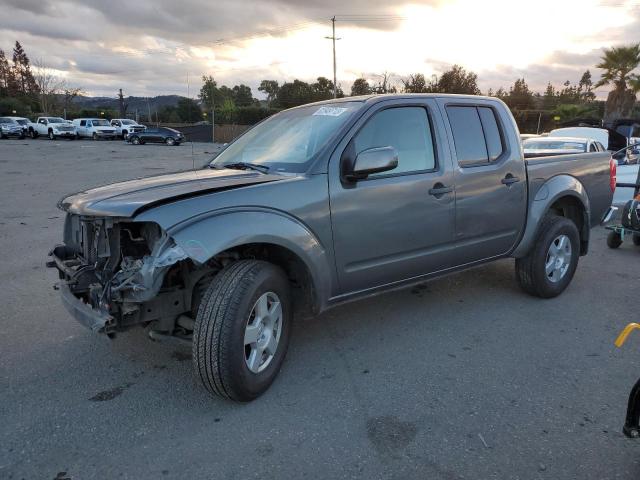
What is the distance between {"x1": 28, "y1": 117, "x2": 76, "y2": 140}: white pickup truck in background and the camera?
39281 millimetres

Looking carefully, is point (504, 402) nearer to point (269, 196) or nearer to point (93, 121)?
point (269, 196)

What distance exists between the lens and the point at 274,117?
4410mm

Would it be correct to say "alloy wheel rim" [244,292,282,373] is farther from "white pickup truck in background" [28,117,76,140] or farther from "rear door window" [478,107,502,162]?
"white pickup truck in background" [28,117,76,140]

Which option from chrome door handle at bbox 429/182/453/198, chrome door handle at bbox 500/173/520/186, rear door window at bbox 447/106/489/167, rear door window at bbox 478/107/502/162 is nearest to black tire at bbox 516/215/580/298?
chrome door handle at bbox 500/173/520/186

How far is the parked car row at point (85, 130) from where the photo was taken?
124ft

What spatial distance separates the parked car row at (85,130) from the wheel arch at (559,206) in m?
36.2

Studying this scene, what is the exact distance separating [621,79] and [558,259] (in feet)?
124

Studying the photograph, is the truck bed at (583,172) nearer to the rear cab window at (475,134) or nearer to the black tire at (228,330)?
the rear cab window at (475,134)

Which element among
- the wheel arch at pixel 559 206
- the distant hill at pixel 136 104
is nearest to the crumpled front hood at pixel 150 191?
the wheel arch at pixel 559 206

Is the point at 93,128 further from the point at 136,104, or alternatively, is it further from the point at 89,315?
the point at 136,104

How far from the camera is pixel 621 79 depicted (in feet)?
115

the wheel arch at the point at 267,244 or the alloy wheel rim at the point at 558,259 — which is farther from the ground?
the wheel arch at the point at 267,244

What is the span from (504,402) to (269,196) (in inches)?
76.0

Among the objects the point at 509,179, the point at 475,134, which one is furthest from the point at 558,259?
the point at 475,134
